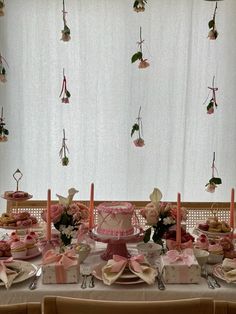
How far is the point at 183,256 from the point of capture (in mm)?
1477

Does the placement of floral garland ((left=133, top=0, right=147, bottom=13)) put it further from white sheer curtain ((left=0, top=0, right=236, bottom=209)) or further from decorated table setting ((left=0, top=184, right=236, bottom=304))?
decorated table setting ((left=0, top=184, right=236, bottom=304))

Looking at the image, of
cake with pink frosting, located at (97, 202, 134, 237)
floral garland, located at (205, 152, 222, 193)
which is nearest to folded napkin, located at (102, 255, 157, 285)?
cake with pink frosting, located at (97, 202, 134, 237)

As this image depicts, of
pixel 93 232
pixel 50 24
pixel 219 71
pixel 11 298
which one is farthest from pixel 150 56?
pixel 11 298

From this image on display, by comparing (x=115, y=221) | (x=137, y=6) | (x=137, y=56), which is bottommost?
(x=115, y=221)

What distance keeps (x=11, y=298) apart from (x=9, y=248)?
32 cm

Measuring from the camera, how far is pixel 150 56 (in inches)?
117

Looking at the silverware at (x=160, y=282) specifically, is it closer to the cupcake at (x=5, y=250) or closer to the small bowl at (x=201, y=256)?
the small bowl at (x=201, y=256)

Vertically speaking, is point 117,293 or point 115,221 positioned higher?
point 115,221

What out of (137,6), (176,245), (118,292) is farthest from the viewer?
(137,6)

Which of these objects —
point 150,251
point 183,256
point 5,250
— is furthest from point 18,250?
point 183,256

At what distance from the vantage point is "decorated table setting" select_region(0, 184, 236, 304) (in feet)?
4.54

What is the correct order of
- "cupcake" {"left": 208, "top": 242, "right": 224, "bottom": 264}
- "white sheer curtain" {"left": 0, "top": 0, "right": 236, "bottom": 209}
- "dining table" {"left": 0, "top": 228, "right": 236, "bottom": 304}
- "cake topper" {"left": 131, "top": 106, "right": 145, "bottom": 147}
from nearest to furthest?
"dining table" {"left": 0, "top": 228, "right": 236, "bottom": 304} < "cupcake" {"left": 208, "top": 242, "right": 224, "bottom": 264} < "cake topper" {"left": 131, "top": 106, "right": 145, "bottom": 147} < "white sheer curtain" {"left": 0, "top": 0, "right": 236, "bottom": 209}

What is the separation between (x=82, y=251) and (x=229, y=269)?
538mm

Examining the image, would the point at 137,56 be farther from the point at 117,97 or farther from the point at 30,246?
the point at 30,246
